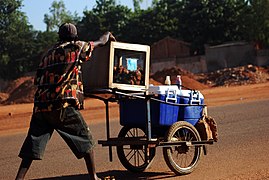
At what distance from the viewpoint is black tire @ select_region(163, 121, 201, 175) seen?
7.01 m

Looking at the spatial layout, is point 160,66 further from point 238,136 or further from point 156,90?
point 156,90

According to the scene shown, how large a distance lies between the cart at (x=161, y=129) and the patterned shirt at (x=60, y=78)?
0.79 m

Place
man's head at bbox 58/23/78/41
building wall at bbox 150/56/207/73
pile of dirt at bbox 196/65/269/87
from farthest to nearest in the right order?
building wall at bbox 150/56/207/73, pile of dirt at bbox 196/65/269/87, man's head at bbox 58/23/78/41

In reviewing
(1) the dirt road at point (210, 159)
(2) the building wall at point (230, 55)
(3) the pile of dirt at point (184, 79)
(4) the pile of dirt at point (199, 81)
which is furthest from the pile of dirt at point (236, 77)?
(1) the dirt road at point (210, 159)

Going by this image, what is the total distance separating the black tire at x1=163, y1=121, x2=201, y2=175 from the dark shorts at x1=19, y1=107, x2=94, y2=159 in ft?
4.25

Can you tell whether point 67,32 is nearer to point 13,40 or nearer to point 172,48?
point 172,48

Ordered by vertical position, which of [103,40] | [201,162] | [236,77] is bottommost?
[201,162]

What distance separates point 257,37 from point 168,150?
140 ft

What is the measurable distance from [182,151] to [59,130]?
1.95m

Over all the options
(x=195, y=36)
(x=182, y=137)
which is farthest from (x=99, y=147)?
(x=195, y=36)

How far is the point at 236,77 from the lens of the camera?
34.2 m

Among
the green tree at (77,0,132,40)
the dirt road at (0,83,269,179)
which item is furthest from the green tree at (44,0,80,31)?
the dirt road at (0,83,269,179)

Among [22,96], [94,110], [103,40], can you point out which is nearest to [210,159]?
[103,40]

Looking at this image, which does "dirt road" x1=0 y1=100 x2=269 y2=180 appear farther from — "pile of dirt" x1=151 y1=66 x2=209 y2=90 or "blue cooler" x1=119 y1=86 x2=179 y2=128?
"pile of dirt" x1=151 y1=66 x2=209 y2=90
